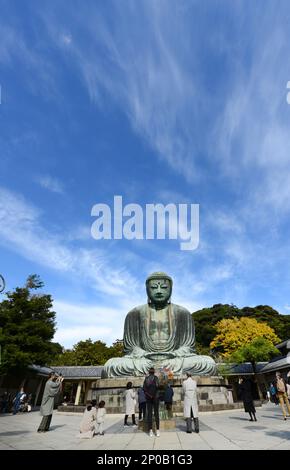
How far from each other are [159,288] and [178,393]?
222 inches

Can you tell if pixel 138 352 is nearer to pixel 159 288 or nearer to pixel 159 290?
pixel 159 290

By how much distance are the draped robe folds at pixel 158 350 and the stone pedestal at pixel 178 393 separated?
632 mm

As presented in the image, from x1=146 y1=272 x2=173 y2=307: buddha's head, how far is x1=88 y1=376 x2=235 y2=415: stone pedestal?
4455 mm

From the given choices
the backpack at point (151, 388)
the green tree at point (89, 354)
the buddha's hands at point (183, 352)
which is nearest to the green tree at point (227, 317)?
the green tree at point (89, 354)

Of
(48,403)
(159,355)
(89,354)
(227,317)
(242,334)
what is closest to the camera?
(48,403)

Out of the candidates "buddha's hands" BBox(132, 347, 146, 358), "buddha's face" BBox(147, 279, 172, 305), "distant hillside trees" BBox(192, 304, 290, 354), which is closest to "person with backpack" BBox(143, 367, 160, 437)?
"buddha's hands" BBox(132, 347, 146, 358)

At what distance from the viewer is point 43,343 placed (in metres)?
18.7

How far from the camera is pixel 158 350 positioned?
15.2 m

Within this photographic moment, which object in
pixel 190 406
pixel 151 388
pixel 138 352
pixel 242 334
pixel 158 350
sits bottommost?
pixel 190 406

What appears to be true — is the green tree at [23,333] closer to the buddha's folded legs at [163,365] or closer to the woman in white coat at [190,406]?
the buddha's folded legs at [163,365]

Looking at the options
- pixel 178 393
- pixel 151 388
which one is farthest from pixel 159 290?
pixel 151 388

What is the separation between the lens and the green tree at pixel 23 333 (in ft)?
56.5

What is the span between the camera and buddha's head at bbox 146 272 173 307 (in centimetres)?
1650

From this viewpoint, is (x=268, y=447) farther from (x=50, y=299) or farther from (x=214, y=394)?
(x=50, y=299)
